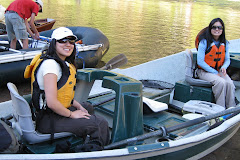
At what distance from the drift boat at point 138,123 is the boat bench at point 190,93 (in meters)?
0.01

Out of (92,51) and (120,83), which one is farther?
(92,51)

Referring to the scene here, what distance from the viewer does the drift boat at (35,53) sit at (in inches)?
209

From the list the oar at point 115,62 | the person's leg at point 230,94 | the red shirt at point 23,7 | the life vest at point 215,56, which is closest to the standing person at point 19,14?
the red shirt at point 23,7

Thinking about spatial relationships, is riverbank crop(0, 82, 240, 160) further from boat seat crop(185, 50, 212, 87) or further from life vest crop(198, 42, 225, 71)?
life vest crop(198, 42, 225, 71)

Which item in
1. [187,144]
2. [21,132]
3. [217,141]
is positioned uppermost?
[21,132]

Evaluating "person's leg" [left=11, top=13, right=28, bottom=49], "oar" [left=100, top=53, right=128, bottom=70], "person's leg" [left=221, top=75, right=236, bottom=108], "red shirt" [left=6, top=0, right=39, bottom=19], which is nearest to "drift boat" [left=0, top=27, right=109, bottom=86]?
"person's leg" [left=11, top=13, right=28, bottom=49]

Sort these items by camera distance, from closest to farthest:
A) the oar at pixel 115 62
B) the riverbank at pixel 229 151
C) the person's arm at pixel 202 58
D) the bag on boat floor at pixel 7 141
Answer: the bag on boat floor at pixel 7 141
the riverbank at pixel 229 151
the person's arm at pixel 202 58
the oar at pixel 115 62

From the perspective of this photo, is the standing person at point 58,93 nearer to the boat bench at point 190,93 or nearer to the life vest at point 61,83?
the life vest at point 61,83

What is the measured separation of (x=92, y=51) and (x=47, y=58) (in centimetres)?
442

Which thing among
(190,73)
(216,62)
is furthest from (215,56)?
(190,73)

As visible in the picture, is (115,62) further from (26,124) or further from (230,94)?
(26,124)

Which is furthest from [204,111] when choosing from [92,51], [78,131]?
[92,51]

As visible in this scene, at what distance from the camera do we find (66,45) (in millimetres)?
2430

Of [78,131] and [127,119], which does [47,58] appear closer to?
[78,131]
